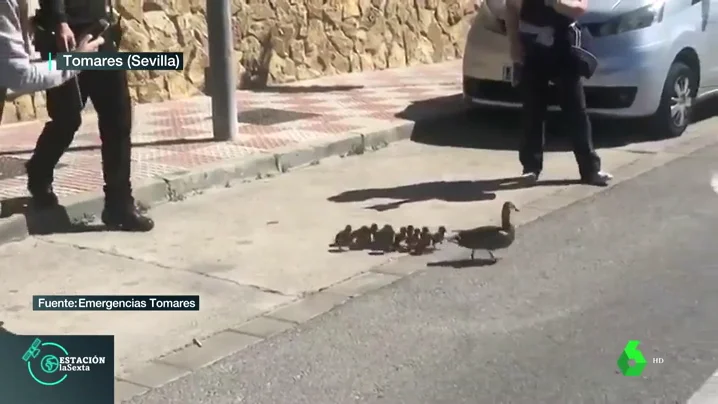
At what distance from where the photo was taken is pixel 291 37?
11656 millimetres

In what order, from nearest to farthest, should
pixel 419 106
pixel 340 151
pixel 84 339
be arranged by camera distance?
1. pixel 84 339
2. pixel 340 151
3. pixel 419 106

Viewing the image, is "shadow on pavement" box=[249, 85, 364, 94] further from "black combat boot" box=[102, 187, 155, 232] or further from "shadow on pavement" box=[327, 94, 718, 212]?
"black combat boot" box=[102, 187, 155, 232]

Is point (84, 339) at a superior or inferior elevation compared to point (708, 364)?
superior

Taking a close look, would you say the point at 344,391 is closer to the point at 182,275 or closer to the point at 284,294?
the point at 284,294

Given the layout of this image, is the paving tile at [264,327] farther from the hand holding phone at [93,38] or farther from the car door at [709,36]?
the car door at [709,36]

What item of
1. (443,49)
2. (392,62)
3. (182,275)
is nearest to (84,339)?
(182,275)

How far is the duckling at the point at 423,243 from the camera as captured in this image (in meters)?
5.77

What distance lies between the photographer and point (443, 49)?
46.0 ft

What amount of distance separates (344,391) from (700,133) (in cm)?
605

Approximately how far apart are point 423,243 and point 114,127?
1.78m

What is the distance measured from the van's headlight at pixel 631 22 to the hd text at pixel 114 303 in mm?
4732

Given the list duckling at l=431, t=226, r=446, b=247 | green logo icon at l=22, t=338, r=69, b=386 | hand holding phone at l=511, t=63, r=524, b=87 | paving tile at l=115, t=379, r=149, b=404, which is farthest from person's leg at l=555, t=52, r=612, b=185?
green logo icon at l=22, t=338, r=69, b=386

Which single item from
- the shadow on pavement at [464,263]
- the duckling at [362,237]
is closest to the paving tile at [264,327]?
the shadow on pavement at [464,263]

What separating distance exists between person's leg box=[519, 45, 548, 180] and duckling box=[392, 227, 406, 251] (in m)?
1.70
